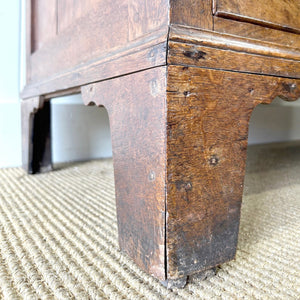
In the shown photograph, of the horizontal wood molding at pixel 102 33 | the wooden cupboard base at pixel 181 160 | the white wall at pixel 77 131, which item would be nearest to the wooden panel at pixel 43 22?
the horizontal wood molding at pixel 102 33

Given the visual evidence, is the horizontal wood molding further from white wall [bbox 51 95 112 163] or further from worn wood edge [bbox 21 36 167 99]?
white wall [bbox 51 95 112 163]

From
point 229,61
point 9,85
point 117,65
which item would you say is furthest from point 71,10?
point 9,85

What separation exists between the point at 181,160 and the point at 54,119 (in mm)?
908

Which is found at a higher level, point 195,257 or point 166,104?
point 166,104

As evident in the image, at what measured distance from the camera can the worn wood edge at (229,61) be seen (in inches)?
12.3

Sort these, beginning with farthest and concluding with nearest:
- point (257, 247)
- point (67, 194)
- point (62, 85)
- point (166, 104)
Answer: point (67, 194) → point (62, 85) → point (257, 247) → point (166, 104)

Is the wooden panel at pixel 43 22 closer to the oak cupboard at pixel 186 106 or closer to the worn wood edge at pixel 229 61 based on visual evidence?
the oak cupboard at pixel 186 106

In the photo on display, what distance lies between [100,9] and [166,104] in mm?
261

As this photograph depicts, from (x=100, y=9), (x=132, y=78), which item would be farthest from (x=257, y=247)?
(x=100, y=9)

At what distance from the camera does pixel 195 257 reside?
35 cm

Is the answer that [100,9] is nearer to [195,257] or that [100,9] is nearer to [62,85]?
[62,85]

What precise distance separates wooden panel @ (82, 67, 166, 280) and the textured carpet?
0.13 feet

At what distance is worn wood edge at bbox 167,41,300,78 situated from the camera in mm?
313

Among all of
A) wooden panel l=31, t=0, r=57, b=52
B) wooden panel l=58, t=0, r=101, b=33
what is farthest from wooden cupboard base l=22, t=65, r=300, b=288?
wooden panel l=31, t=0, r=57, b=52
